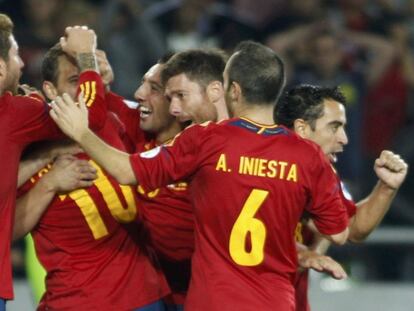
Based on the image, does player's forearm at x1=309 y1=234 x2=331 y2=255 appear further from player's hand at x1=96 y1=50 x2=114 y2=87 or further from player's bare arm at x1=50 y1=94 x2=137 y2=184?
player's hand at x1=96 y1=50 x2=114 y2=87

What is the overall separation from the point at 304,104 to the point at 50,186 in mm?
1221

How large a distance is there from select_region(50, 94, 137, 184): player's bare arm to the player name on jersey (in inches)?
14.7

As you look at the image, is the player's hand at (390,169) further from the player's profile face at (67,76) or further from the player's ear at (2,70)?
the player's ear at (2,70)

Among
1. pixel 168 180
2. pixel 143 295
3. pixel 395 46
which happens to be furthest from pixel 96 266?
pixel 395 46

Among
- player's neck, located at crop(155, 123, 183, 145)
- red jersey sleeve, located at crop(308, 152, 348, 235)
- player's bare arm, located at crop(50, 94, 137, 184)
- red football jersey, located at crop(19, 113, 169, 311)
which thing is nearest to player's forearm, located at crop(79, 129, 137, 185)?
player's bare arm, located at crop(50, 94, 137, 184)

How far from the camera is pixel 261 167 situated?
18.1 feet

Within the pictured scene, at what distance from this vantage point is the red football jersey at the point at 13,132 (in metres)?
5.78

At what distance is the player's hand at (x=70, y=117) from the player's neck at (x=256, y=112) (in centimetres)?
65

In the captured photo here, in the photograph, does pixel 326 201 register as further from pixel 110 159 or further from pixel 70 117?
pixel 70 117

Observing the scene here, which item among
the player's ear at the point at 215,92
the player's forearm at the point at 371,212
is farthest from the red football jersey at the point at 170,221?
the player's forearm at the point at 371,212

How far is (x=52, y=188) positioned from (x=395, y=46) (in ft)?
17.6

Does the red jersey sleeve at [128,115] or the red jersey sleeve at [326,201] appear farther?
the red jersey sleeve at [128,115]

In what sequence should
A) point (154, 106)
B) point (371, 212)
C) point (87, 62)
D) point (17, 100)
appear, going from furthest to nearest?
point (154, 106)
point (371, 212)
point (87, 62)
point (17, 100)

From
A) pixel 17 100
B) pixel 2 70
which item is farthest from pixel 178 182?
pixel 2 70
